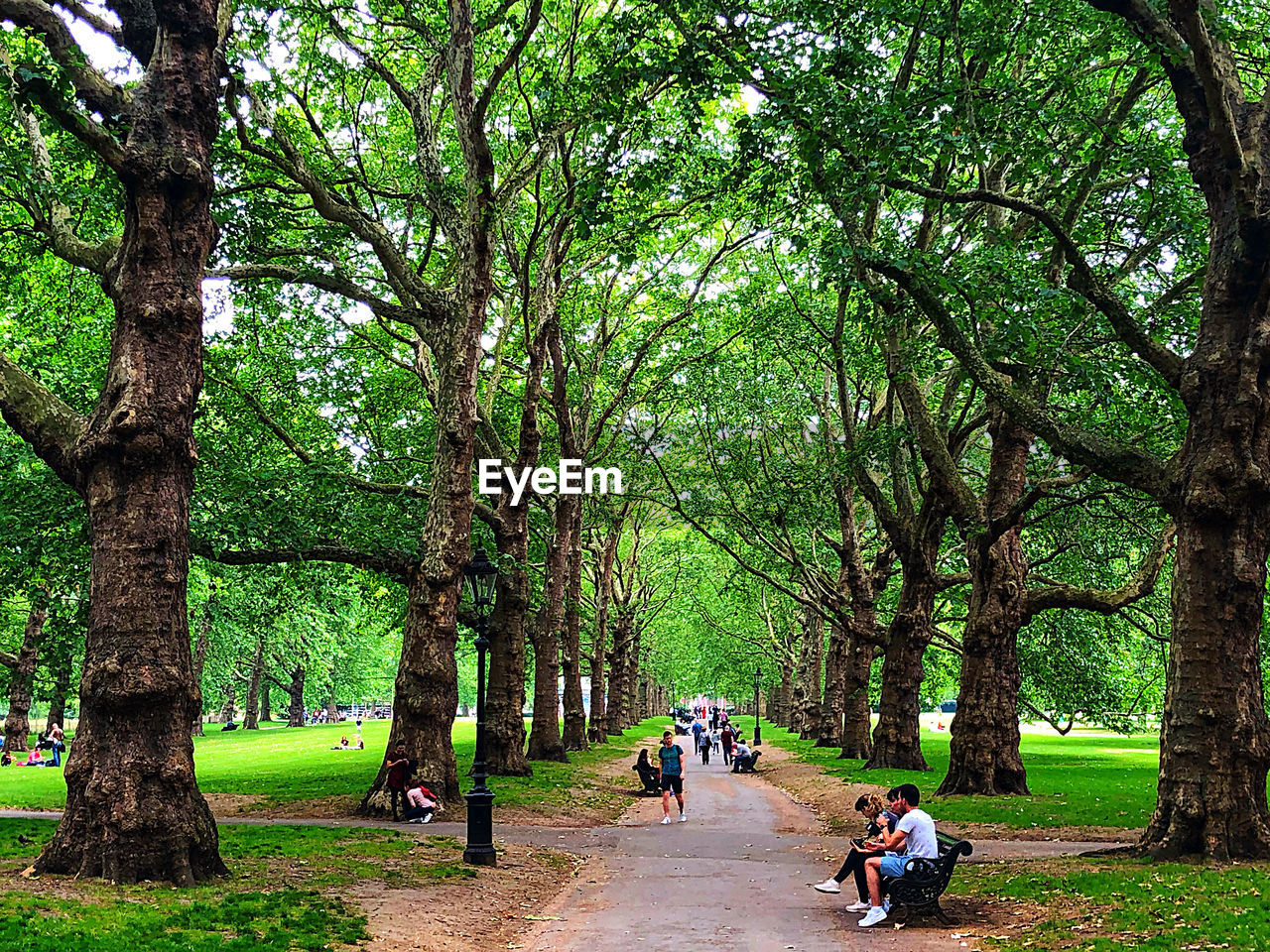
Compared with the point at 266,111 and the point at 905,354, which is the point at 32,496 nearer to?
the point at 266,111

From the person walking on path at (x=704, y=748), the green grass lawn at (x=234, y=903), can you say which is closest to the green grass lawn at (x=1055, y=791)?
the person walking on path at (x=704, y=748)

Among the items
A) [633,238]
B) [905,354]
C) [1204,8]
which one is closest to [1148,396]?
[905,354]

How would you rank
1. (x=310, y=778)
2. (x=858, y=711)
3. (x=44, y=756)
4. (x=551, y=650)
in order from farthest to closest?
(x=44, y=756)
(x=858, y=711)
(x=551, y=650)
(x=310, y=778)

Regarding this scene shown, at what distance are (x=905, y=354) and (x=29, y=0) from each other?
13.5m

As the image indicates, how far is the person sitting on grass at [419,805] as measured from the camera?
53.3 feet

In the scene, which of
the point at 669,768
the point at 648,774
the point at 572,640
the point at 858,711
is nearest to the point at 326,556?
the point at 669,768

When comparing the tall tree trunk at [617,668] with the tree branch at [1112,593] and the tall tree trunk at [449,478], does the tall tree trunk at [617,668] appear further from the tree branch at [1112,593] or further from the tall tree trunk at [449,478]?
the tall tree trunk at [449,478]

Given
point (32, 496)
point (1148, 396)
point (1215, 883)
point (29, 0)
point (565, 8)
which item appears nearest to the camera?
point (1215, 883)

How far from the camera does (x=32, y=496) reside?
18234mm

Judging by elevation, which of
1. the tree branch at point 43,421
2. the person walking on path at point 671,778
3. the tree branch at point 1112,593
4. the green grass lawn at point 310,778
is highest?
the tree branch at point 43,421

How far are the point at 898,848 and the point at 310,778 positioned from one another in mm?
18994

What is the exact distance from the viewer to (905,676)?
25.4m

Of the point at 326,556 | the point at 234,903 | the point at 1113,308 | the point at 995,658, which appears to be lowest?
the point at 234,903

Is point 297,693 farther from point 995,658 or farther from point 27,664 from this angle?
point 995,658
